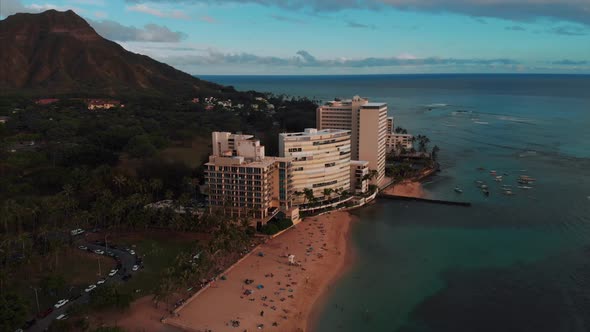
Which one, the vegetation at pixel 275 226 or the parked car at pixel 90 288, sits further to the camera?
the vegetation at pixel 275 226

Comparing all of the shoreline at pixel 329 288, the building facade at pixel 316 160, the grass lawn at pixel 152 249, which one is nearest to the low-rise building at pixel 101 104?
the building facade at pixel 316 160

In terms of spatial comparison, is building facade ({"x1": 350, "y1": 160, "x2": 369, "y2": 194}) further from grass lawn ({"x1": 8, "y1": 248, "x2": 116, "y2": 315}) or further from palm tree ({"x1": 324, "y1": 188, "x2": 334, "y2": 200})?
grass lawn ({"x1": 8, "y1": 248, "x2": 116, "y2": 315})

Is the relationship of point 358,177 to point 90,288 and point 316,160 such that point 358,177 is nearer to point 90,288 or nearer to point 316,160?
point 316,160

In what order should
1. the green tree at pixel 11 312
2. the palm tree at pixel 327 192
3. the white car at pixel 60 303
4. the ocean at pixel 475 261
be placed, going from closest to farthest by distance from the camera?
the green tree at pixel 11 312
the white car at pixel 60 303
the ocean at pixel 475 261
the palm tree at pixel 327 192

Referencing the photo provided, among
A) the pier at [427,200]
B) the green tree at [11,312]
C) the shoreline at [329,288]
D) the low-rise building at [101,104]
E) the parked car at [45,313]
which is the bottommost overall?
the shoreline at [329,288]

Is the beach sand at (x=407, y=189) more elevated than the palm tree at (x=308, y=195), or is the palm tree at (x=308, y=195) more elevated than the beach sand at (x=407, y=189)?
the palm tree at (x=308, y=195)

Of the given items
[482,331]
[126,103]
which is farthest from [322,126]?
[126,103]

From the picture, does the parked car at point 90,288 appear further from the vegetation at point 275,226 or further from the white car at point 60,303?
the vegetation at point 275,226
